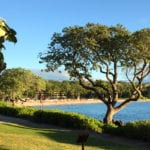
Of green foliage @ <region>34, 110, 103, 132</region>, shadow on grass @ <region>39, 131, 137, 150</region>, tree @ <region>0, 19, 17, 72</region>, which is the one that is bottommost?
shadow on grass @ <region>39, 131, 137, 150</region>

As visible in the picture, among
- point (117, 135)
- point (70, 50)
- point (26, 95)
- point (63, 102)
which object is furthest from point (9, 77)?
point (117, 135)

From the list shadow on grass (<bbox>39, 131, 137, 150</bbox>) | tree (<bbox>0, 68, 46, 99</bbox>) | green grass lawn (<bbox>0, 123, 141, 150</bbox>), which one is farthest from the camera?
tree (<bbox>0, 68, 46, 99</bbox>)

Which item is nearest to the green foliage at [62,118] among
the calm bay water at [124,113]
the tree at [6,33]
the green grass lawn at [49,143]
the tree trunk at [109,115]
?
the tree trunk at [109,115]

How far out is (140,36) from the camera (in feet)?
100

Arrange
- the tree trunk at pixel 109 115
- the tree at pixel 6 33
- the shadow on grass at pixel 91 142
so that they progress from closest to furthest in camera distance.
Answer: the tree at pixel 6 33
the shadow on grass at pixel 91 142
the tree trunk at pixel 109 115

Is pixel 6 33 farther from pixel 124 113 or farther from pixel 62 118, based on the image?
pixel 124 113

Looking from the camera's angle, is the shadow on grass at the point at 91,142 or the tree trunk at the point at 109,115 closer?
the shadow on grass at the point at 91,142

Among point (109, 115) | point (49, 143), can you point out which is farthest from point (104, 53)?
point (49, 143)

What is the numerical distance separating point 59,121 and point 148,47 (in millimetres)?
8344

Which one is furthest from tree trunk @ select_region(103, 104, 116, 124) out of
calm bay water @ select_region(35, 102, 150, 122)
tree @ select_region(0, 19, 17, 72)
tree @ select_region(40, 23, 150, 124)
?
tree @ select_region(0, 19, 17, 72)

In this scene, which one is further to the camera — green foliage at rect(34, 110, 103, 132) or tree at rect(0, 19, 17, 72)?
green foliage at rect(34, 110, 103, 132)

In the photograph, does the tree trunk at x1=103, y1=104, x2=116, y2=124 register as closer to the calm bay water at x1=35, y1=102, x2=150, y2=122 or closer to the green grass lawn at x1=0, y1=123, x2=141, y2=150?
the green grass lawn at x1=0, y1=123, x2=141, y2=150

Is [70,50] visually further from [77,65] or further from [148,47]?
[148,47]

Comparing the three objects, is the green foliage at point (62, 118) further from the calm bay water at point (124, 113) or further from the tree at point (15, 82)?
the tree at point (15, 82)
